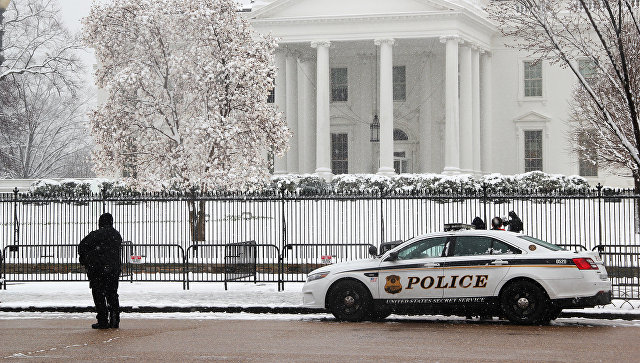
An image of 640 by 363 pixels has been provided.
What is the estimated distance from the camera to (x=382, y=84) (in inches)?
1873

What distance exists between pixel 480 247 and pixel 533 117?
134ft

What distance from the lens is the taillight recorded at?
14.6 meters

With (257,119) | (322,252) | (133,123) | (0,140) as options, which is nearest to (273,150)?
(257,119)

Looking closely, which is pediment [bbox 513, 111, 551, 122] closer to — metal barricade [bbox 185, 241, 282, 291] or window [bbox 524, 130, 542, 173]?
window [bbox 524, 130, 542, 173]

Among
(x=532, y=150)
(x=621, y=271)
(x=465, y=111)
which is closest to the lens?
(x=621, y=271)

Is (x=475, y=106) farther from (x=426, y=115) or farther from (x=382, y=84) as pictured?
(x=382, y=84)

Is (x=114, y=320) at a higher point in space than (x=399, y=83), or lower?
lower

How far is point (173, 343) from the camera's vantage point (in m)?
13.1

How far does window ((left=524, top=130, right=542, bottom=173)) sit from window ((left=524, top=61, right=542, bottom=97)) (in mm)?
2166

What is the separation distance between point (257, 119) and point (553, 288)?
18070mm

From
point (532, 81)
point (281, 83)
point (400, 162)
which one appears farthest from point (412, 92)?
point (281, 83)

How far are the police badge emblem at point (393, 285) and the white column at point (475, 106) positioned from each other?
35883mm

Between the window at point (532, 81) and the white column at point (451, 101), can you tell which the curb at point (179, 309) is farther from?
the window at point (532, 81)

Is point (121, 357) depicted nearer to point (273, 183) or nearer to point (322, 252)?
point (322, 252)
